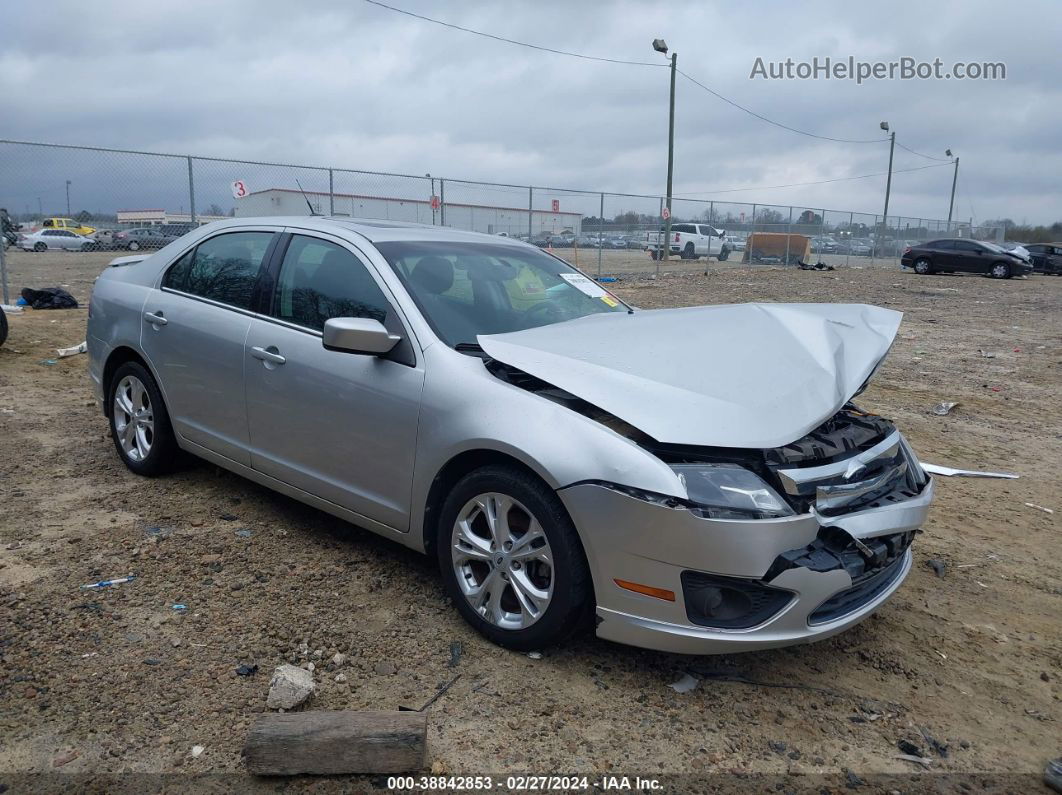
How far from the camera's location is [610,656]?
313 cm

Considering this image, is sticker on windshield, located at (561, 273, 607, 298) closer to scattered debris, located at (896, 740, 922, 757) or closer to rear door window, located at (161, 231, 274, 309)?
rear door window, located at (161, 231, 274, 309)

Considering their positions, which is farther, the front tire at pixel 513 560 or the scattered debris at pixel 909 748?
the front tire at pixel 513 560

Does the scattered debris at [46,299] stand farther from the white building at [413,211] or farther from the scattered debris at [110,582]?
the scattered debris at [110,582]

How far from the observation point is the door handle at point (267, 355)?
12.7 feet

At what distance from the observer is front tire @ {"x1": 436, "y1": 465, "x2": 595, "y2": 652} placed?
9.34 feet

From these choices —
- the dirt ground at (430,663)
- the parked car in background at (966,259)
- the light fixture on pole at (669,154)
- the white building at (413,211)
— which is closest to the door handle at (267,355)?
the dirt ground at (430,663)

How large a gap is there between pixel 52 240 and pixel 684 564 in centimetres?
3141

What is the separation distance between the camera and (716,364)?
3.21 m

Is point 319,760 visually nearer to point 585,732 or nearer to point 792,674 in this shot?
point 585,732

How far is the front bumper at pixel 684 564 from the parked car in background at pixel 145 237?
14.6m

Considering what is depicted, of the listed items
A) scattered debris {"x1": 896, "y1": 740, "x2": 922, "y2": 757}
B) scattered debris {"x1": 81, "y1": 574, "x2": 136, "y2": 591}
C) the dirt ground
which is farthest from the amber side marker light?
scattered debris {"x1": 81, "y1": 574, "x2": 136, "y2": 591}

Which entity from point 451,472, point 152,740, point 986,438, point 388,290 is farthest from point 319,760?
point 986,438

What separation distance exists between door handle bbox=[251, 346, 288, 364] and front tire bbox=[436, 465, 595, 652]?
121 centimetres

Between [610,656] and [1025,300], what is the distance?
20462 millimetres
